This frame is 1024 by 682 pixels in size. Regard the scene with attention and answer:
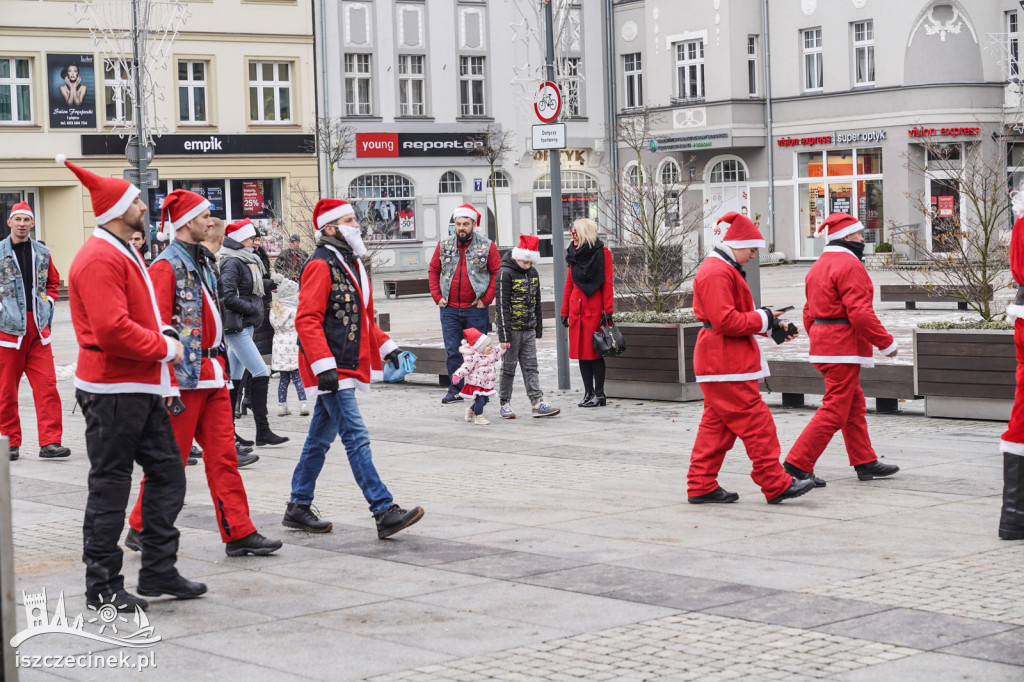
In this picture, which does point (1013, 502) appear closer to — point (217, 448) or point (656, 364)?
point (217, 448)

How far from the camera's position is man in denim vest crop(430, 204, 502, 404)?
13883 mm

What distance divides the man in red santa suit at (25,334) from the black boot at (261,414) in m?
1.52

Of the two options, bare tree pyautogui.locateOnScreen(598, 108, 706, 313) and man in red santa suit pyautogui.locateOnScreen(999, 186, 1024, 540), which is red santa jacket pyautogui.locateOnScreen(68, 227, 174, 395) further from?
bare tree pyautogui.locateOnScreen(598, 108, 706, 313)

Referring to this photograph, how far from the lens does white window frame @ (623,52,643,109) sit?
166 feet

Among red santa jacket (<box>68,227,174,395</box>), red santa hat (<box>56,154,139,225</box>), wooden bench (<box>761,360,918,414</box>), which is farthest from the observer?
wooden bench (<box>761,360,918,414</box>)

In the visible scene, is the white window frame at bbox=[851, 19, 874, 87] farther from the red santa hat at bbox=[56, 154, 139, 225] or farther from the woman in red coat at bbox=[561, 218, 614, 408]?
the red santa hat at bbox=[56, 154, 139, 225]

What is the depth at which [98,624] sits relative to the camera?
620 centimetres

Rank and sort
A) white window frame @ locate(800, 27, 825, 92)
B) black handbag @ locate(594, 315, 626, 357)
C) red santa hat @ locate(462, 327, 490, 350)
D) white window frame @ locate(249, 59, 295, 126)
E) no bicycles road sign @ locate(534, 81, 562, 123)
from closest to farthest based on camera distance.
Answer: red santa hat @ locate(462, 327, 490, 350)
black handbag @ locate(594, 315, 626, 357)
no bicycles road sign @ locate(534, 81, 562, 123)
white window frame @ locate(249, 59, 295, 126)
white window frame @ locate(800, 27, 825, 92)

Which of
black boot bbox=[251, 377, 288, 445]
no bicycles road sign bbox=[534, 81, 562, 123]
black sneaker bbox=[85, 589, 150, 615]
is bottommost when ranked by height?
black sneaker bbox=[85, 589, 150, 615]

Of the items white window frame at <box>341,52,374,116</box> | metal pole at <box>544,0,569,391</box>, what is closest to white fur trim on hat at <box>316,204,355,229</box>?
metal pole at <box>544,0,569,391</box>

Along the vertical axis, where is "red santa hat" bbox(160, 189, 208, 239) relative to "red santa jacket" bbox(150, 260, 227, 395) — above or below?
above

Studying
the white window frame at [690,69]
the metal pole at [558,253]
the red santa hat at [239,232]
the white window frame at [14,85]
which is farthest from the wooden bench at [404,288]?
the red santa hat at [239,232]

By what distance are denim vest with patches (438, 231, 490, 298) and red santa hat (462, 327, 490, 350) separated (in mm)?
785

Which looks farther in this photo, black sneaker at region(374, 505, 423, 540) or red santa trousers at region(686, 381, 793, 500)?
red santa trousers at region(686, 381, 793, 500)
